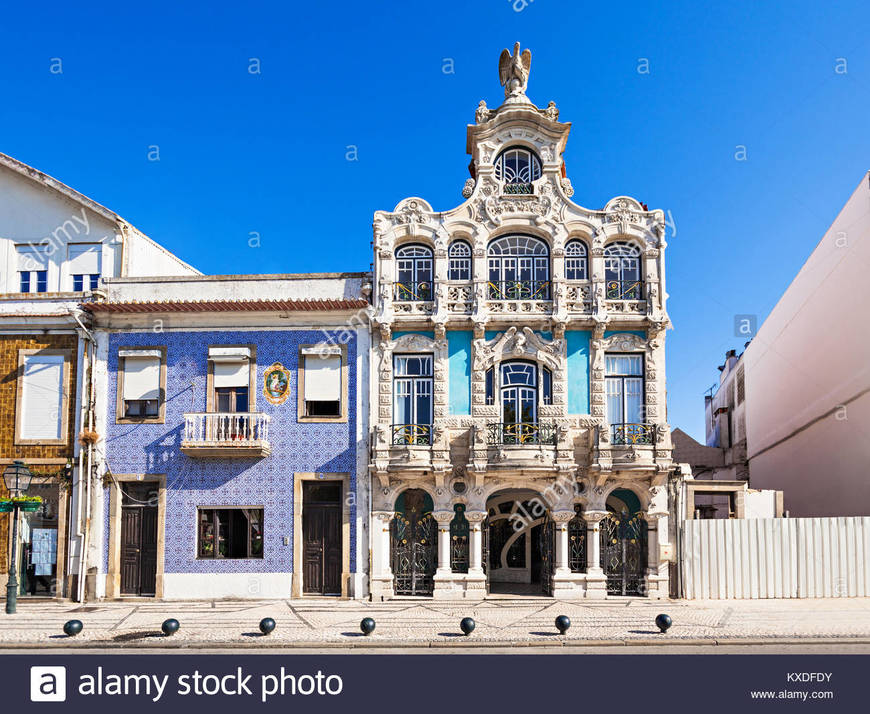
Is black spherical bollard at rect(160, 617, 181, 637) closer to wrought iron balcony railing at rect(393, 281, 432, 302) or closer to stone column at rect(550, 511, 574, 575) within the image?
stone column at rect(550, 511, 574, 575)

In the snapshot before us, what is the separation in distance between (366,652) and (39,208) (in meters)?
17.3

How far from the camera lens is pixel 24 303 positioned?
960 inches

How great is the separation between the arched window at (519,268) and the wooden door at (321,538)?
732 cm

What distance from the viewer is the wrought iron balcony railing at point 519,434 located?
A: 75.8 feet

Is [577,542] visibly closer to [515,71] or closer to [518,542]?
[518,542]

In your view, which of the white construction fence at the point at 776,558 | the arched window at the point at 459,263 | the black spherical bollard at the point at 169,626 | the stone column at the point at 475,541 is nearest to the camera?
the black spherical bollard at the point at 169,626

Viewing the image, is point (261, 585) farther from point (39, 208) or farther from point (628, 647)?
point (39, 208)

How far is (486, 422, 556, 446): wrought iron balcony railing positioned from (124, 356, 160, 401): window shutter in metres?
9.49

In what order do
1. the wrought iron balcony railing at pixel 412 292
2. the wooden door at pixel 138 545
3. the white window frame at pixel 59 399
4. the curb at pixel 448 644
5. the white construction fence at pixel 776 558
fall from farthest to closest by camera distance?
the wrought iron balcony railing at pixel 412 292
the white window frame at pixel 59 399
the wooden door at pixel 138 545
the white construction fence at pixel 776 558
the curb at pixel 448 644

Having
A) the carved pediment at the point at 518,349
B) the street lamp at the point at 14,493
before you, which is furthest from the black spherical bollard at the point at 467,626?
the street lamp at the point at 14,493

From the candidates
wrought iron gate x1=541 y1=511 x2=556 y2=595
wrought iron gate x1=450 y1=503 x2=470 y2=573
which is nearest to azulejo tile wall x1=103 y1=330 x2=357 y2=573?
wrought iron gate x1=450 y1=503 x2=470 y2=573

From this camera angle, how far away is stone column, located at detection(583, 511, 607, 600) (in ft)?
74.9

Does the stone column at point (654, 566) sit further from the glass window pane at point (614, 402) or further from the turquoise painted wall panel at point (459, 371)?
the turquoise painted wall panel at point (459, 371)
